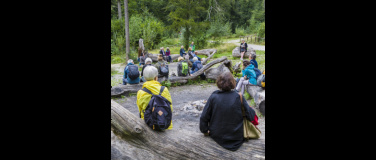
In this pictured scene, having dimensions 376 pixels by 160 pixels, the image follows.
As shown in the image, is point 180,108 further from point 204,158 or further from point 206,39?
point 206,39

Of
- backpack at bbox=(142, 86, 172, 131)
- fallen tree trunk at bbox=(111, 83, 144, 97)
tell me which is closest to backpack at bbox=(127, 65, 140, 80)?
fallen tree trunk at bbox=(111, 83, 144, 97)

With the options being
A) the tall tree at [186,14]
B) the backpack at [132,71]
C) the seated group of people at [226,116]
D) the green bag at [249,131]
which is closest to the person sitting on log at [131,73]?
the backpack at [132,71]

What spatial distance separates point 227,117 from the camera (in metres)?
2.73

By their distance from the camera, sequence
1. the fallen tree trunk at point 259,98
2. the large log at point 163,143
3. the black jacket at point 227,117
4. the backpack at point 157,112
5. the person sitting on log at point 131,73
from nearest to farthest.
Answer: the black jacket at point 227,117 → the large log at point 163,143 → the backpack at point 157,112 → the fallen tree trunk at point 259,98 → the person sitting on log at point 131,73

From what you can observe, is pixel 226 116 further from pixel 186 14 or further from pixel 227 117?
pixel 186 14

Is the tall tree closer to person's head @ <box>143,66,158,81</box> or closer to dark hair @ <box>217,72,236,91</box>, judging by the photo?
person's head @ <box>143,66,158,81</box>

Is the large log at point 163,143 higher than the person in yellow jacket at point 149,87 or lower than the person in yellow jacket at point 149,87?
lower

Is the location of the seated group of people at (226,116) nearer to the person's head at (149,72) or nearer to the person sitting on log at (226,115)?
the person sitting on log at (226,115)

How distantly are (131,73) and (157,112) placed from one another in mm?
5826

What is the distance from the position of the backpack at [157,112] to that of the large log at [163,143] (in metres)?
0.12

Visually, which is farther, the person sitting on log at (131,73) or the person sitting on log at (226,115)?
the person sitting on log at (131,73)

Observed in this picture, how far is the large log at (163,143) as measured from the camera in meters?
2.86

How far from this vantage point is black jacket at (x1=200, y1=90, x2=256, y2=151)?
273 cm

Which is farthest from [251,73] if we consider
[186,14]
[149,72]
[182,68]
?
[186,14]
